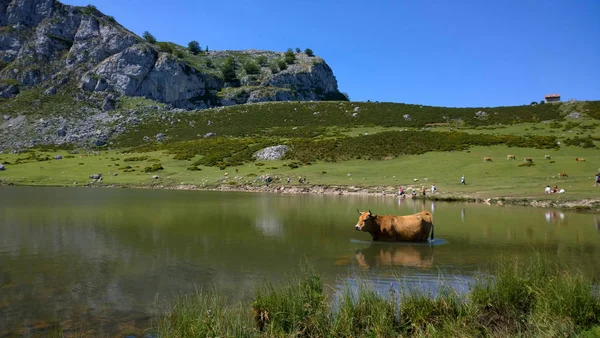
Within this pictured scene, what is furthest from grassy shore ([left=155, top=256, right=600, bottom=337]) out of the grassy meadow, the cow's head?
the grassy meadow

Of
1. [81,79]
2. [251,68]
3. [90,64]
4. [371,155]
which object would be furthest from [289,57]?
[371,155]

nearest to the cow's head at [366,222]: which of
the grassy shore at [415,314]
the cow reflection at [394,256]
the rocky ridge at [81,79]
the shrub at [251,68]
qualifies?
the cow reflection at [394,256]

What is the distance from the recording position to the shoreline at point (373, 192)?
102 feet

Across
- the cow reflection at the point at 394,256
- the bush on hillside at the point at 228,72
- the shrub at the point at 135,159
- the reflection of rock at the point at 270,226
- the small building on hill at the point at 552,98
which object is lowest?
the cow reflection at the point at 394,256

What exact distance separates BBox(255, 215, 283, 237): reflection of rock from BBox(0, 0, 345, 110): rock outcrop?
107397 mm

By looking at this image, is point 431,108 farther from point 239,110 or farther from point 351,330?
point 351,330

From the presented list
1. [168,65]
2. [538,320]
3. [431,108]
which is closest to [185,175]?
[538,320]

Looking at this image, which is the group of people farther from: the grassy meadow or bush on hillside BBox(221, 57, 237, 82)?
bush on hillside BBox(221, 57, 237, 82)

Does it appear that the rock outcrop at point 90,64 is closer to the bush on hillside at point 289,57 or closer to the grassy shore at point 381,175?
the bush on hillside at point 289,57

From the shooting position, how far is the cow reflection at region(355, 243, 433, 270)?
44.5 feet

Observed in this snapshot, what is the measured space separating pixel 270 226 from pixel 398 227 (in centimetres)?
674

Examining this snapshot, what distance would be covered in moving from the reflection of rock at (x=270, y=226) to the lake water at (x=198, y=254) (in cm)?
6

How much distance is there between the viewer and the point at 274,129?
3873 inches

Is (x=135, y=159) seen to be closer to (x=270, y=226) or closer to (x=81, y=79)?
(x=270, y=226)
